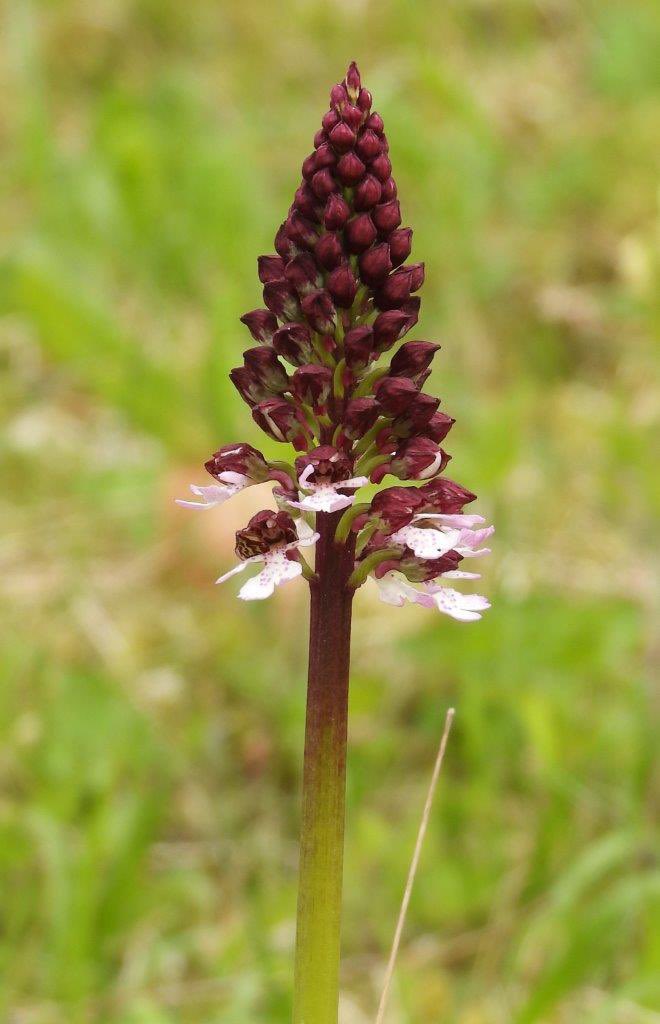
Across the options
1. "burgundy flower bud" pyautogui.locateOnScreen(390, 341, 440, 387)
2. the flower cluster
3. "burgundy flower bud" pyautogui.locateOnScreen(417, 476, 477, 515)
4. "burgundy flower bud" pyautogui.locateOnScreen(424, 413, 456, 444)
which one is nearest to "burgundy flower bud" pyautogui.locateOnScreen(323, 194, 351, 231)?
the flower cluster

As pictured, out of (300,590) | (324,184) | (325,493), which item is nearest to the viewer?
(325,493)

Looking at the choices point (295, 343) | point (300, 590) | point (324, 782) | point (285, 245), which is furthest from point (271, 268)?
point (300, 590)

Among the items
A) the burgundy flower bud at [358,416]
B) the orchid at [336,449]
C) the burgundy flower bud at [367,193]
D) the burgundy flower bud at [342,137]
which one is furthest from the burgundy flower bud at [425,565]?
the burgundy flower bud at [342,137]

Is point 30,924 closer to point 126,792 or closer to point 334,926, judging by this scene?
point 126,792

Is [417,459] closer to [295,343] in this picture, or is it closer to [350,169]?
[295,343]

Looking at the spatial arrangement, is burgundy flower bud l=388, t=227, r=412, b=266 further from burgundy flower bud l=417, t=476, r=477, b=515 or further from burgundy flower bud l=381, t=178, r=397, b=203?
burgundy flower bud l=417, t=476, r=477, b=515

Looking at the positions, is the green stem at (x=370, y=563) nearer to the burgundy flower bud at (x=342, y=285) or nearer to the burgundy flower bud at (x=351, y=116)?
the burgundy flower bud at (x=342, y=285)
